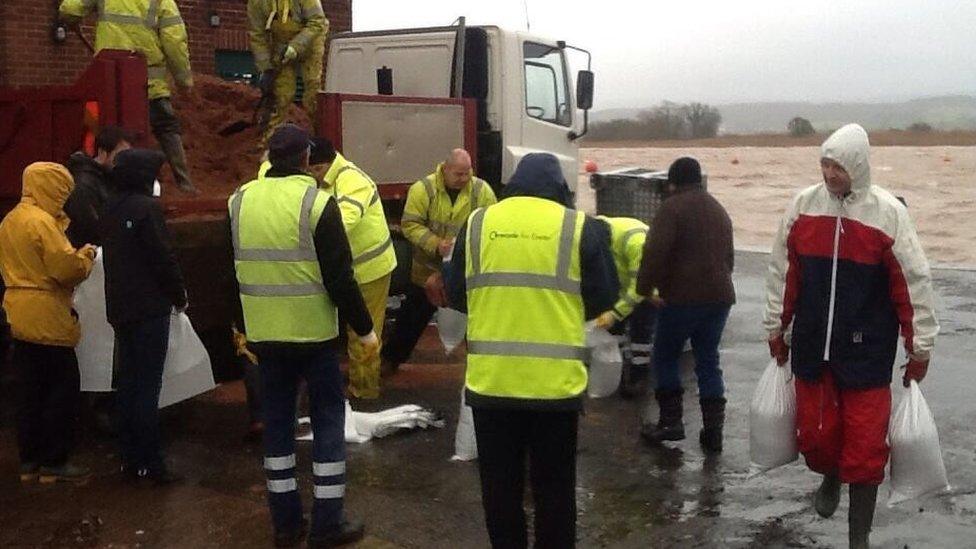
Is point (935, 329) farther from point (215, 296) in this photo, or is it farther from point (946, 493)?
point (215, 296)

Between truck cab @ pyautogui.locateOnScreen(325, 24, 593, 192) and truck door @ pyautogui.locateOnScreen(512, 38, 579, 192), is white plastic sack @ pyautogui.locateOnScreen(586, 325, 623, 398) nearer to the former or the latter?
truck cab @ pyautogui.locateOnScreen(325, 24, 593, 192)

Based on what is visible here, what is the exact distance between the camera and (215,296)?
23.5 feet

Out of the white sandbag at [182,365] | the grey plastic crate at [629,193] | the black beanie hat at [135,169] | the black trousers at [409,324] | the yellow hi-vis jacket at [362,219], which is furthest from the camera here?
the grey plastic crate at [629,193]

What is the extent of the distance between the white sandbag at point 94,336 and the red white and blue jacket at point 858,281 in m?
3.70

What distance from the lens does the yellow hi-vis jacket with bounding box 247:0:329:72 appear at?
29.2ft

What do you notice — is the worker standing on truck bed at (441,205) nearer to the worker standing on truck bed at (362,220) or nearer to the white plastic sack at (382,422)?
the worker standing on truck bed at (362,220)

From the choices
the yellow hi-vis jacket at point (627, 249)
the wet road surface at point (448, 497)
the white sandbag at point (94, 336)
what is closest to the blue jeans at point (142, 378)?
the wet road surface at point (448, 497)

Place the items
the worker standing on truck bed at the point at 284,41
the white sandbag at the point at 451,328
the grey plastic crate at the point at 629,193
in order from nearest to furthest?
the white sandbag at the point at 451,328
the worker standing on truck bed at the point at 284,41
the grey plastic crate at the point at 629,193

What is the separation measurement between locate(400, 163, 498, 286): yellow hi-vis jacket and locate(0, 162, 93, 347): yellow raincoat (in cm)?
244

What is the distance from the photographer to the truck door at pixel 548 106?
1012 cm

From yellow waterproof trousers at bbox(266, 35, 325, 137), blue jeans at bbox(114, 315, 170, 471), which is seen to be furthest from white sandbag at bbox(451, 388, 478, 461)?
yellow waterproof trousers at bbox(266, 35, 325, 137)

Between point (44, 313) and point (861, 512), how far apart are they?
385 cm

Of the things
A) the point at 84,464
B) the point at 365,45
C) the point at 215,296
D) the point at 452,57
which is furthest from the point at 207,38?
the point at 84,464

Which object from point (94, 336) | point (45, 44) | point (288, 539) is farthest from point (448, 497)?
point (45, 44)
